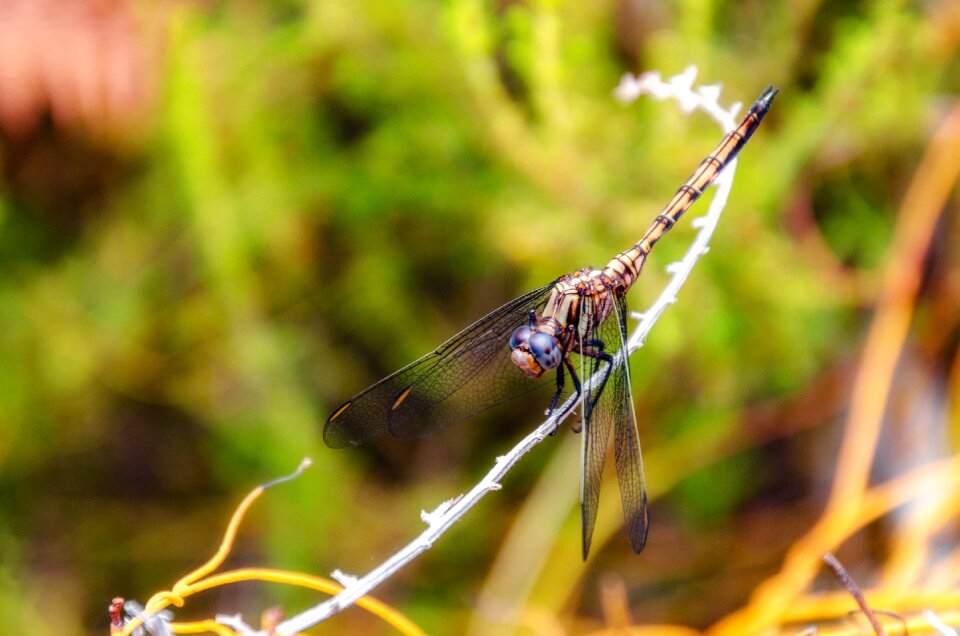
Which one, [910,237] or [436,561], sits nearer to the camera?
[910,237]

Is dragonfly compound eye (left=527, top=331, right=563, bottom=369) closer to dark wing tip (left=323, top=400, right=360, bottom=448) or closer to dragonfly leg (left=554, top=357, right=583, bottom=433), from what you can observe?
dragonfly leg (left=554, top=357, right=583, bottom=433)

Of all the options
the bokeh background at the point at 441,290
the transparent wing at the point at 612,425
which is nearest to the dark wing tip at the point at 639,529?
the transparent wing at the point at 612,425

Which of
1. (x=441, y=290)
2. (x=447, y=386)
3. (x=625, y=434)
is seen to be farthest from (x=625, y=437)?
(x=441, y=290)

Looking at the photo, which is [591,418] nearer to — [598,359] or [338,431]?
[598,359]

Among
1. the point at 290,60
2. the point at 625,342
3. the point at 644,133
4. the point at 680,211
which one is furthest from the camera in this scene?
the point at 290,60

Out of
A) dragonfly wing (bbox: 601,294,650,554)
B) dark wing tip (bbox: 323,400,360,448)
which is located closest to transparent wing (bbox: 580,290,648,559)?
dragonfly wing (bbox: 601,294,650,554)

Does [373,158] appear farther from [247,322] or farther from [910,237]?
[910,237]

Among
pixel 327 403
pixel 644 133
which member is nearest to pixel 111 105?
pixel 327 403
